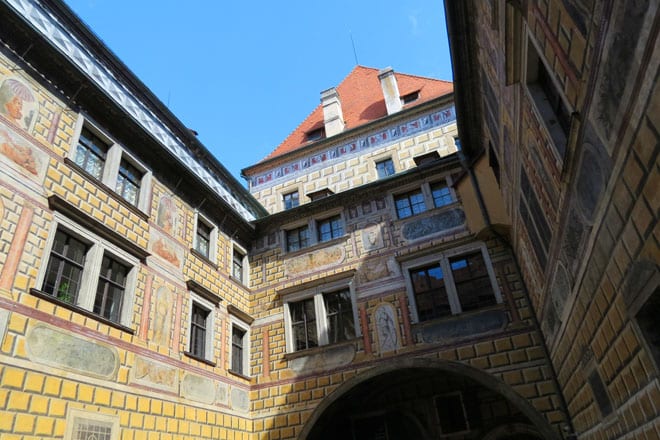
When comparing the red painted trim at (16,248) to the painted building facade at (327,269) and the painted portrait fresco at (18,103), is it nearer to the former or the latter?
the painted building facade at (327,269)

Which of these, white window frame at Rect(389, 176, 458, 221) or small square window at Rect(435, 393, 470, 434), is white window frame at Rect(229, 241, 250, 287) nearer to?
white window frame at Rect(389, 176, 458, 221)

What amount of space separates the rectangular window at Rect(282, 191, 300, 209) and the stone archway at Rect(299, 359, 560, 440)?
6.72 metres

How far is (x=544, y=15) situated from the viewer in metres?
3.55

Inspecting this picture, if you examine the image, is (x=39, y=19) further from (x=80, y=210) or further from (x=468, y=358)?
(x=468, y=358)

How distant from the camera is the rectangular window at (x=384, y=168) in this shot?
47.8 feet

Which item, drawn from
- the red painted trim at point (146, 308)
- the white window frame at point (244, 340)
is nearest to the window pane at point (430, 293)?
the white window frame at point (244, 340)

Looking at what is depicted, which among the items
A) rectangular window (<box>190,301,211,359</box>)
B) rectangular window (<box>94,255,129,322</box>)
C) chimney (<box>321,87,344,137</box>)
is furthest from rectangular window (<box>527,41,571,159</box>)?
chimney (<box>321,87,344,137</box>)

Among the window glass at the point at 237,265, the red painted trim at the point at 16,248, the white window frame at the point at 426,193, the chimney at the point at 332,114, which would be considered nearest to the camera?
the red painted trim at the point at 16,248

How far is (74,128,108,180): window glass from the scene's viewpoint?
27.1ft

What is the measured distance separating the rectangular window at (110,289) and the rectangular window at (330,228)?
5640 millimetres

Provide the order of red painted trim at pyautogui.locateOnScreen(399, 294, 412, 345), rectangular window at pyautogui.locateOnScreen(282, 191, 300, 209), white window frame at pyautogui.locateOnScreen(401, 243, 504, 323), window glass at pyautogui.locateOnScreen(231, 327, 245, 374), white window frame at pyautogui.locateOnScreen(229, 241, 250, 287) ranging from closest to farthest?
white window frame at pyautogui.locateOnScreen(401, 243, 504, 323), red painted trim at pyautogui.locateOnScreen(399, 294, 412, 345), window glass at pyautogui.locateOnScreen(231, 327, 245, 374), white window frame at pyautogui.locateOnScreen(229, 241, 250, 287), rectangular window at pyautogui.locateOnScreen(282, 191, 300, 209)

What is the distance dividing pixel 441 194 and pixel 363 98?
26.3 feet

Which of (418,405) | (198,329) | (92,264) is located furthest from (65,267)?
(418,405)

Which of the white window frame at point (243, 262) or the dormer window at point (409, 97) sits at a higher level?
the dormer window at point (409, 97)
